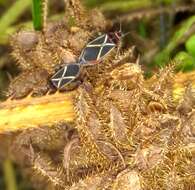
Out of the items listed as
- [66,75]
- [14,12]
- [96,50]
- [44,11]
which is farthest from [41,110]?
[14,12]

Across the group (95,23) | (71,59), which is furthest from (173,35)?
(71,59)

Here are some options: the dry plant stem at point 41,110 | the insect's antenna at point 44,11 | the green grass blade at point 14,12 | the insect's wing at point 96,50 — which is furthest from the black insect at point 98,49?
the green grass blade at point 14,12

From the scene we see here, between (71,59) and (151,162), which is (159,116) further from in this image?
(71,59)

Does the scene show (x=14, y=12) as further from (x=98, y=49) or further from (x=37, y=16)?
(x=98, y=49)

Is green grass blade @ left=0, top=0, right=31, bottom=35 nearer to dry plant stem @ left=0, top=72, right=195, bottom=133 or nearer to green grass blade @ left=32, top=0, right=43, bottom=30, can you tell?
green grass blade @ left=32, top=0, right=43, bottom=30

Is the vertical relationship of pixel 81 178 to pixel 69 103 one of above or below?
below

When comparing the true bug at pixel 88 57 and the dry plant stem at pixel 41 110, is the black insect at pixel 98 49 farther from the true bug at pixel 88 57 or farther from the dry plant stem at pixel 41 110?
the dry plant stem at pixel 41 110

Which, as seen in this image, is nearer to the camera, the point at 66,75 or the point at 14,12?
the point at 66,75
